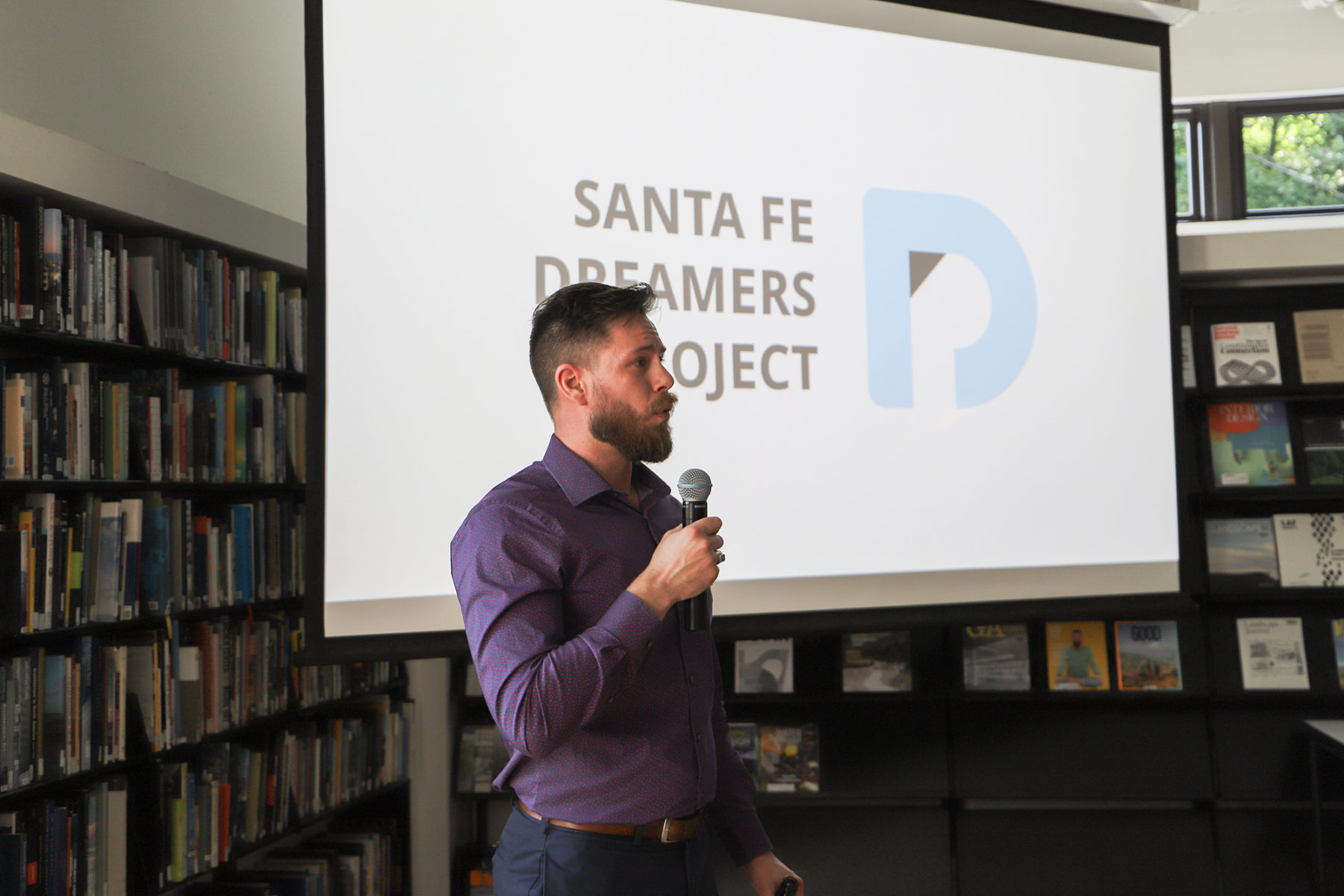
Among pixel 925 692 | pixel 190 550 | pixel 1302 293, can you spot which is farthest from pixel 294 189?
pixel 1302 293

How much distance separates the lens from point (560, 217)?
8.03 ft

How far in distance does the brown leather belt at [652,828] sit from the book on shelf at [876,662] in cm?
237

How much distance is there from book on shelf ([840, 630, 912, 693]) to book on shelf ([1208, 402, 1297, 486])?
134 centimetres

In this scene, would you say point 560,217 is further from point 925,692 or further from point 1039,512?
point 925,692

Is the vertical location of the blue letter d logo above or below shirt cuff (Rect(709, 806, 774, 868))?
above

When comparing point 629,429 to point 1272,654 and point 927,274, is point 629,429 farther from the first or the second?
point 1272,654

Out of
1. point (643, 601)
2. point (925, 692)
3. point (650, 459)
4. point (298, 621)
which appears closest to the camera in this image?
point (643, 601)

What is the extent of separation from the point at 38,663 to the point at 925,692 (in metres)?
2.82

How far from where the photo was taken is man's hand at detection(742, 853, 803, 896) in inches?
61.5

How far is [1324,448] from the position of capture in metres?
3.80

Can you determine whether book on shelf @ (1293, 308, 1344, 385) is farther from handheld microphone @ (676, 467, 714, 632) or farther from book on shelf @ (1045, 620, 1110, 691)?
handheld microphone @ (676, 467, 714, 632)

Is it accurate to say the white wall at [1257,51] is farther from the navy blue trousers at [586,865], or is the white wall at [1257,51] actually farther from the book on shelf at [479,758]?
the navy blue trousers at [586,865]

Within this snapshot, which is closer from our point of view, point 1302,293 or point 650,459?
point 650,459

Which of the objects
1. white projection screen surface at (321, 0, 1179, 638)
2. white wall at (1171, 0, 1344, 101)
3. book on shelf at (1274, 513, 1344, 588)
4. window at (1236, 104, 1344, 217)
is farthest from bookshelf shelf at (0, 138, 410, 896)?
window at (1236, 104, 1344, 217)
